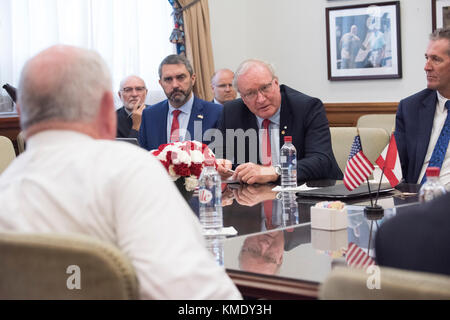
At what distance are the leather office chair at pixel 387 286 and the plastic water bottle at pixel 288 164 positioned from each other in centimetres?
235

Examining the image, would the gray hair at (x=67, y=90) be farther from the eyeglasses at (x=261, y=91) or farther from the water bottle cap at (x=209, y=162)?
the eyeglasses at (x=261, y=91)

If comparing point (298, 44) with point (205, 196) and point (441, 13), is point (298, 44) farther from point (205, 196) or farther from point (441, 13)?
point (205, 196)

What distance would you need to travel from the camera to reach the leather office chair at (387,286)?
0.96 metres

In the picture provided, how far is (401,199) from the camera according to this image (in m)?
2.87

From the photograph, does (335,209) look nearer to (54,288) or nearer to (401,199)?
(401,199)

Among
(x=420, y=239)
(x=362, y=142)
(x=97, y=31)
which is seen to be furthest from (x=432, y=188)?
(x=97, y=31)

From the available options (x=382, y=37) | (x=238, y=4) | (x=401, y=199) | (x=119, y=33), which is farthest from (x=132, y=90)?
(x=401, y=199)

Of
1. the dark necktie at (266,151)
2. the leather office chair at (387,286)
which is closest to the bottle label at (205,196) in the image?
the leather office chair at (387,286)

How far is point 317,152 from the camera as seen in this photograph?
3891mm

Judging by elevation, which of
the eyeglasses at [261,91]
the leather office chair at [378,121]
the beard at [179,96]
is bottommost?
the leather office chair at [378,121]

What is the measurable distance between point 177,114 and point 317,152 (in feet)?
4.95

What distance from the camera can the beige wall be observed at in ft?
21.7

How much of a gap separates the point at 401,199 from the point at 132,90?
352 centimetres

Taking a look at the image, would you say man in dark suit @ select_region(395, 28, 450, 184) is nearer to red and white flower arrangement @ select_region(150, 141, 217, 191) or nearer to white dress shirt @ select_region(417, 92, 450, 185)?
white dress shirt @ select_region(417, 92, 450, 185)
